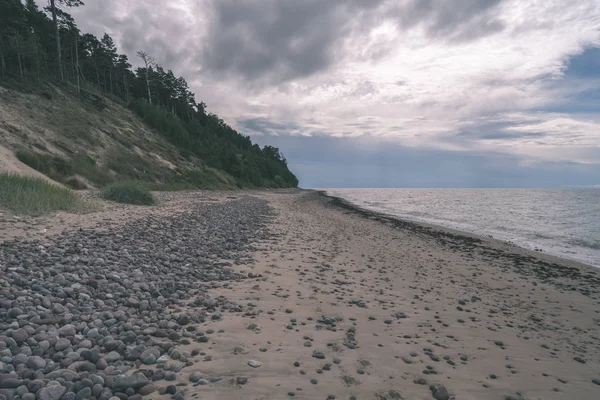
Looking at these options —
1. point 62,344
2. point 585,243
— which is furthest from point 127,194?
point 585,243

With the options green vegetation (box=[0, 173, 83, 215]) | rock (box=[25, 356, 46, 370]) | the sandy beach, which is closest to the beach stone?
the sandy beach

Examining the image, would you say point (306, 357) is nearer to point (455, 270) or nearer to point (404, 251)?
point (455, 270)

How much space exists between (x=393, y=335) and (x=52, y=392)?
453cm

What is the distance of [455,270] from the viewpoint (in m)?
11.4

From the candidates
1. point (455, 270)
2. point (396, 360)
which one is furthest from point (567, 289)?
point (396, 360)

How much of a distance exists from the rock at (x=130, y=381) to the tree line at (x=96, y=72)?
4245cm

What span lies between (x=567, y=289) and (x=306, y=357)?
9708 millimetres

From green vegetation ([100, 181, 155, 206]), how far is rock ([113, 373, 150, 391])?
55.1 ft

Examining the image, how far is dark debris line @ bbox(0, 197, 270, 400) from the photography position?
3.31m

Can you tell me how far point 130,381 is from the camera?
3346 millimetres

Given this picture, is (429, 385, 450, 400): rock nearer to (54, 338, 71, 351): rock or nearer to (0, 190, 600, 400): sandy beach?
(0, 190, 600, 400): sandy beach

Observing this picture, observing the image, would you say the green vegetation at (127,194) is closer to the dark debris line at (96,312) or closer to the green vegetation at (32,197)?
the green vegetation at (32,197)

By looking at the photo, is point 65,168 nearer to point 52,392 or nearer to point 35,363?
point 35,363

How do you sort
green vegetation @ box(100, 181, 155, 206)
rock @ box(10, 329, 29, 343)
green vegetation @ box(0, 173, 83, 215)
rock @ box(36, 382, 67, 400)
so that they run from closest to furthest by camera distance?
rock @ box(36, 382, 67, 400) < rock @ box(10, 329, 29, 343) < green vegetation @ box(0, 173, 83, 215) < green vegetation @ box(100, 181, 155, 206)
